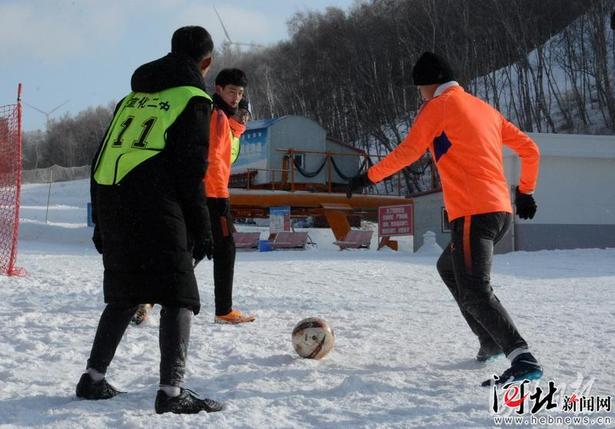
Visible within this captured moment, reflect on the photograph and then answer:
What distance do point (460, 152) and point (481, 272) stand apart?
1.99ft

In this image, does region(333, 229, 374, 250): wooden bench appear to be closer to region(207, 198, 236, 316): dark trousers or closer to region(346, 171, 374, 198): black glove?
region(207, 198, 236, 316): dark trousers

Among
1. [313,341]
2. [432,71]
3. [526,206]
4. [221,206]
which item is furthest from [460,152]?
[221,206]

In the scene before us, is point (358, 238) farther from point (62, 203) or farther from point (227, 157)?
point (62, 203)

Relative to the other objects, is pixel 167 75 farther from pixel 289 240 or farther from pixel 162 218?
pixel 289 240

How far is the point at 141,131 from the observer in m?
3.09

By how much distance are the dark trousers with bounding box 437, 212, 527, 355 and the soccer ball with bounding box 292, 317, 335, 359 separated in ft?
2.61

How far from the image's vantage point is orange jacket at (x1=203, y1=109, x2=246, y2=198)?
512 cm

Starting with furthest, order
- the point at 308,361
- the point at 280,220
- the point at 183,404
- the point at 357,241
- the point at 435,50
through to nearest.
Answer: the point at 435,50 < the point at 280,220 < the point at 357,241 < the point at 308,361 < the point at 183,404

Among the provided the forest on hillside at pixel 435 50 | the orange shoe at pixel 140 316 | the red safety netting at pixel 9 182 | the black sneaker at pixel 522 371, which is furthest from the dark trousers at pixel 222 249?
the forest on hillside at pixel 435 50

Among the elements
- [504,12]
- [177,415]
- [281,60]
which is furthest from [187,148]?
[281,60]

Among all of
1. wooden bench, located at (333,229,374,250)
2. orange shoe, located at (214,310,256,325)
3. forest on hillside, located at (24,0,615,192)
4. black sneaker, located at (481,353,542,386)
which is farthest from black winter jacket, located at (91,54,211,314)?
forest on hillside, located at (24,0,615,192)

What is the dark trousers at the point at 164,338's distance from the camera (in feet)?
9.91

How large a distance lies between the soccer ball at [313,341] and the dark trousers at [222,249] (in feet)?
3.64

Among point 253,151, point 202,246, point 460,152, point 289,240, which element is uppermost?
point 253,151
